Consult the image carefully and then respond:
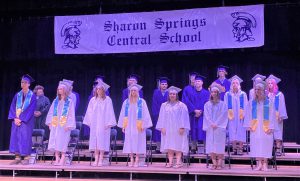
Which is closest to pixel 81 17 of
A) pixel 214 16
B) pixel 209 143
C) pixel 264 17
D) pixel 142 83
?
pixel 142 83

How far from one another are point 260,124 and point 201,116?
180 centimetres

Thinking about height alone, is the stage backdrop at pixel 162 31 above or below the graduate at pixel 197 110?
above

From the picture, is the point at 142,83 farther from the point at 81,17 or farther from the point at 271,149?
the point at 271,149

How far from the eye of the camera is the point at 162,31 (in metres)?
10.6

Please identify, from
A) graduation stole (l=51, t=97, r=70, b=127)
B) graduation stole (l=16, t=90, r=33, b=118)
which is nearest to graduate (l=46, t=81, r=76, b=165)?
graduation stole (l=51, t=97, r=70, b=127)

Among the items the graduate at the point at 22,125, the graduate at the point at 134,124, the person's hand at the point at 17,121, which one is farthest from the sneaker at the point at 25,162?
the graduate at the point at 134,124

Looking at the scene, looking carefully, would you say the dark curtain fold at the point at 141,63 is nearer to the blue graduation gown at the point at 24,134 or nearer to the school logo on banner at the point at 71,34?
the school logo on banner at the point at 71,34

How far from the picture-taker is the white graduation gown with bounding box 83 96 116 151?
816 centimetres

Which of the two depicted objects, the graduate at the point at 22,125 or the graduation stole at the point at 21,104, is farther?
the graduation stole at the point at 21,104

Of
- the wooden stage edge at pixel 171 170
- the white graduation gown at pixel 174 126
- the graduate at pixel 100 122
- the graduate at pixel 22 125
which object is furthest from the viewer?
the graduate at pixel 22 125

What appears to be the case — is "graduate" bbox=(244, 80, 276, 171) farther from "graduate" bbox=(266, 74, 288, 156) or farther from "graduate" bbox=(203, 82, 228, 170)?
"graduate" bbox=(266, 74, 288, 156)

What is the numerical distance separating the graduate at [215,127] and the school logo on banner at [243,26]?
2730 millimetres

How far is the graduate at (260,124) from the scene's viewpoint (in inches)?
287

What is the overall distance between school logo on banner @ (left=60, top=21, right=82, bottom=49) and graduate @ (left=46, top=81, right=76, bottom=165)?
8.68ft
